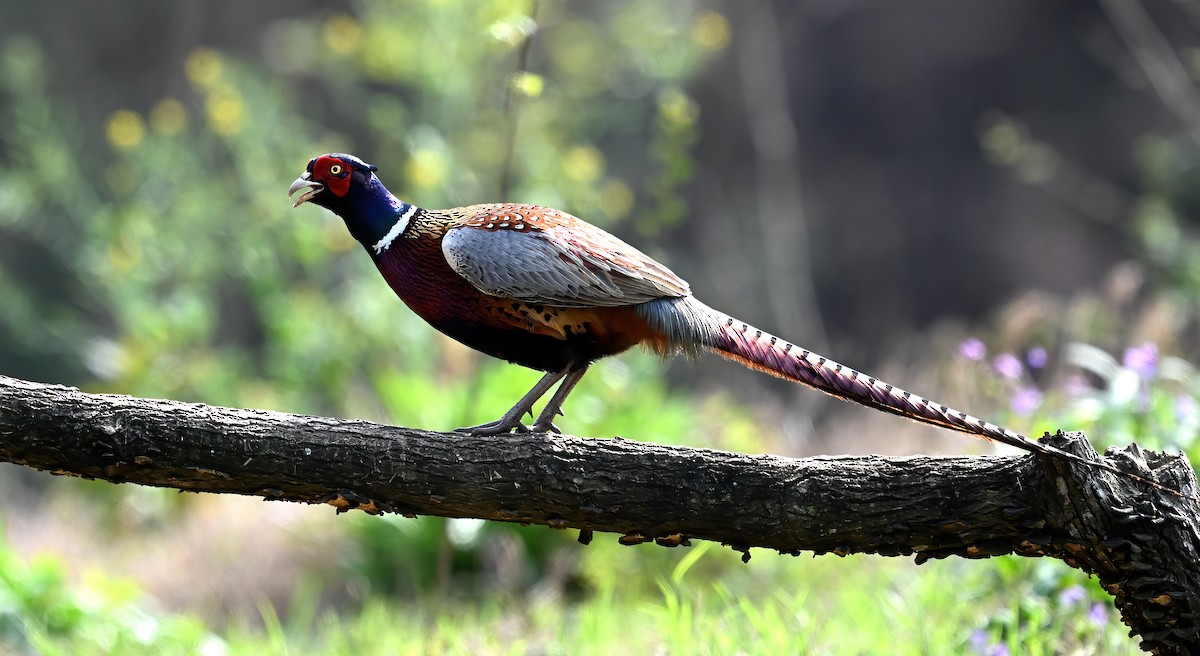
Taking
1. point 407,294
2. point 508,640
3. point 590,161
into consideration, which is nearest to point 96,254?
point 590,161

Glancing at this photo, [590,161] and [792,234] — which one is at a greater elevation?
[792,234]

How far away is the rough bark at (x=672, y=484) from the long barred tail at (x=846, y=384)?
A: 0.43 ft

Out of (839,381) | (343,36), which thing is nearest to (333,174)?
(839,381)

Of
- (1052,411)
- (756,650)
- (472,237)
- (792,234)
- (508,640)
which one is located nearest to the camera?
(472,237)

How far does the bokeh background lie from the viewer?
4.66m

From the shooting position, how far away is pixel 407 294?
335cm

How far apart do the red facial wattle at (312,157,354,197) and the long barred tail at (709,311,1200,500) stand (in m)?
1.21

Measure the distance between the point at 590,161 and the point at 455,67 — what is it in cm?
207

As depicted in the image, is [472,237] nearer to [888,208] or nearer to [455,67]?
[455,67]

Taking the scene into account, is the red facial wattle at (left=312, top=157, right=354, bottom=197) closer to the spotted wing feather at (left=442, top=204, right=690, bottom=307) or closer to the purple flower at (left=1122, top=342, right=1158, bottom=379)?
the spotted wing feather at (left=442, top=204, right=690, bottom=307)

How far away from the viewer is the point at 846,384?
2920 mm

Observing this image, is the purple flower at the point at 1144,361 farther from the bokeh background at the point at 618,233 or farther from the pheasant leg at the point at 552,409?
the pheasant leg at the point at 552,409

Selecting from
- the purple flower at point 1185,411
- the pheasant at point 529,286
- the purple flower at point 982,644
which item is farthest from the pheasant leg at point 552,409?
the purple flower at point 1185,411

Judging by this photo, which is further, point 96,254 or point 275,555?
point 96,254
